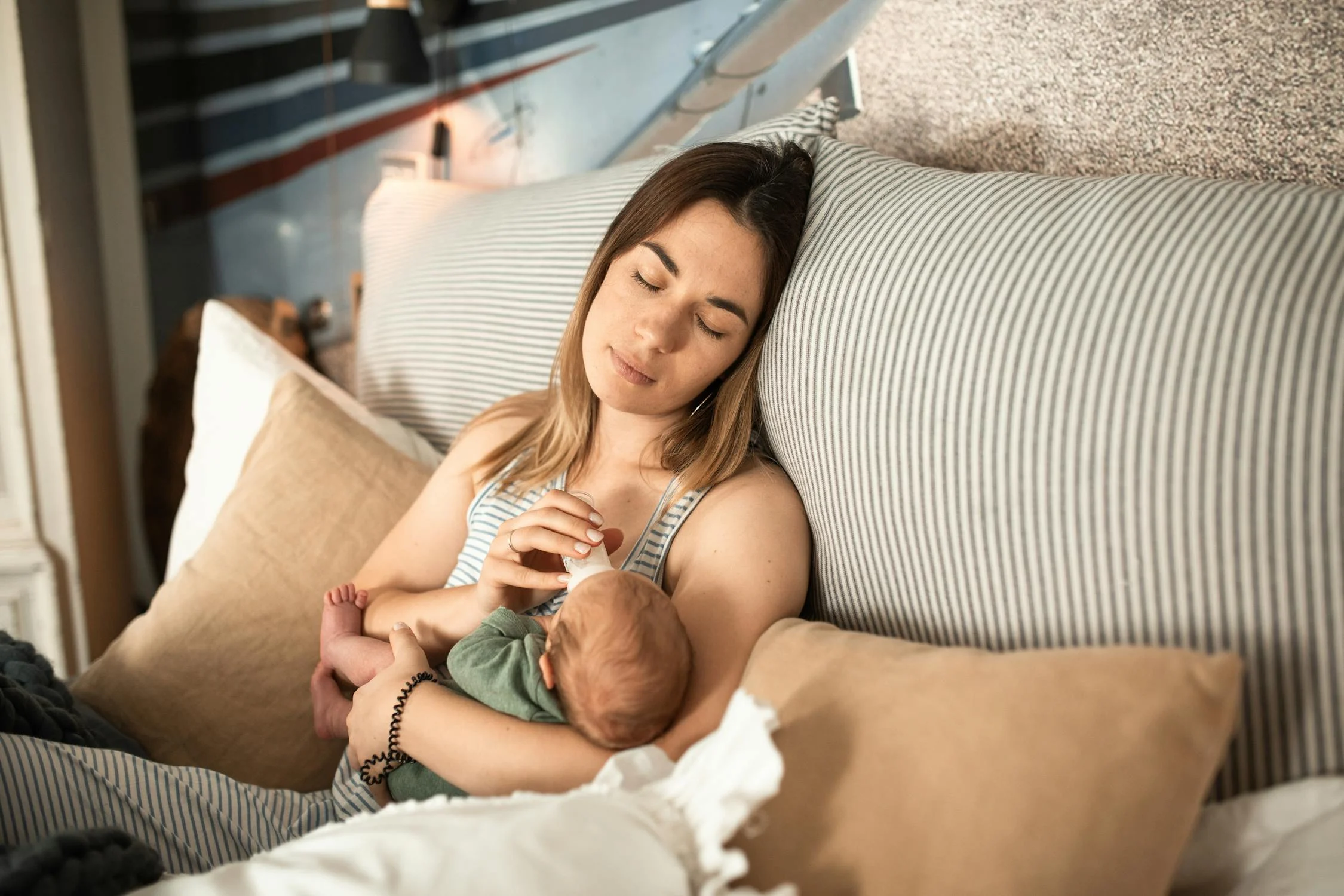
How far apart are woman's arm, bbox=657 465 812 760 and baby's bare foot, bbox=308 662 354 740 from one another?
470mm

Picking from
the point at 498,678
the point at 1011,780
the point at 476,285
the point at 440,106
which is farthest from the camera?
the point at 440,106

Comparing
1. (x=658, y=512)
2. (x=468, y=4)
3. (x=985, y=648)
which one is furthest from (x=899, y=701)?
(x=468, y=4)

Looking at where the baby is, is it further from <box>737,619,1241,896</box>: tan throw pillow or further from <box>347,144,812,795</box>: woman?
<box>737,619,1241,896</box>: tan throw pillow

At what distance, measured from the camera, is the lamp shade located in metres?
2.07

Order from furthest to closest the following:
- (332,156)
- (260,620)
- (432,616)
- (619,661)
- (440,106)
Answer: (332,156) → (440,106) → (260,620) → (432,616) → (619,661)

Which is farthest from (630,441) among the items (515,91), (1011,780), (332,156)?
(332,156)

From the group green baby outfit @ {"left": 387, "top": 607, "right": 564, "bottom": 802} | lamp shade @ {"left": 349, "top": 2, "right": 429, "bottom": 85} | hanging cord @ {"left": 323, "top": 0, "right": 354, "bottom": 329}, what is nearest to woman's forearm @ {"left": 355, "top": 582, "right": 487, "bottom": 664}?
green baby outfit @ {"left": 387, "top": 607, "right": 564, "bottom": 802}

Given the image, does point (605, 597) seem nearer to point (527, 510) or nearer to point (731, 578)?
point (731, 578)

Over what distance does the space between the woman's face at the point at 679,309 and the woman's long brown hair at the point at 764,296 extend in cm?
2

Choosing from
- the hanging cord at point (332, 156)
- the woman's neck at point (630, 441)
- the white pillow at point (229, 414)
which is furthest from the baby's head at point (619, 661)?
the hanging cord at point (332, 156)

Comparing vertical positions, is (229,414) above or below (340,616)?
above

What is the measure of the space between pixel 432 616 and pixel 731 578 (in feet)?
1.33

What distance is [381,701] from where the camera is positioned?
103 centimetres

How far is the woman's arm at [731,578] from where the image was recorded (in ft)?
3.01
